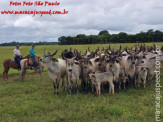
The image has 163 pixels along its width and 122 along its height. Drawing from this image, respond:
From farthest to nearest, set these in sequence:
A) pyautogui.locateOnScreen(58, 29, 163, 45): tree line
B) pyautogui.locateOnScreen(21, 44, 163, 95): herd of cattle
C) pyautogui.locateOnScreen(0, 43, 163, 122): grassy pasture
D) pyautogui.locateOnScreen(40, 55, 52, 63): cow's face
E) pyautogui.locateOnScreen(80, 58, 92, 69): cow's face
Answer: pyautogui.locateOnScreen(58, 29, 163, 45): tree line → pyautogui.locateOnScreen(80, 58, 92, 69): cow's face → pyautogui.locateOnScreen(40, 55, 52, 63): cow's face → pyautogui.locateOnScreen(21, 44, 163, 95): herd of cattle → pyautogui.locateOnScreen(0, 43, 163, 122): grassy pasture

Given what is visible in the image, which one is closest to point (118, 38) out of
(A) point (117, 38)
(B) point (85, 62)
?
(A) point (117, 38)

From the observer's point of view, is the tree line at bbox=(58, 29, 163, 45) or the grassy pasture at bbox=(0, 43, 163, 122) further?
the tree line at bbox=(58, 29, 163, 45)

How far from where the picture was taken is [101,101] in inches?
334

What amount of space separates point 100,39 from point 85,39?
25.3 feet

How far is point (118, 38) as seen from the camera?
75.1 meters

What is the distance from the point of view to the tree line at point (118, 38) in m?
64.7

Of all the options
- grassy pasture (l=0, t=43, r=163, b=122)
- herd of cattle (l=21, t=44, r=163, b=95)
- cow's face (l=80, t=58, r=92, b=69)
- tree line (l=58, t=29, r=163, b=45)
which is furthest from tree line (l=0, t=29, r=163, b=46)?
grassy pasture (l=0, t=43, r=163, b=122)

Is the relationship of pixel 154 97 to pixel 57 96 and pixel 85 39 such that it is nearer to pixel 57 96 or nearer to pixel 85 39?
pixel 57 96

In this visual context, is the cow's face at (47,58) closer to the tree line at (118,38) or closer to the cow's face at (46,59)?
the cow's face at (46,59)

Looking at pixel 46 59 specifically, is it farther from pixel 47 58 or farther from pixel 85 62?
pixel 85 62

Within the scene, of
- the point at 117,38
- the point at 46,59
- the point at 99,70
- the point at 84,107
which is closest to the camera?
the point at 84,107

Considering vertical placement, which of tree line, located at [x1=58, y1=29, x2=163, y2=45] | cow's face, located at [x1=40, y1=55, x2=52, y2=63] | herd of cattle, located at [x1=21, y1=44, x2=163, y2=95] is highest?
tree line, located at [x1=58, y1=29, x2=163, y2=45]

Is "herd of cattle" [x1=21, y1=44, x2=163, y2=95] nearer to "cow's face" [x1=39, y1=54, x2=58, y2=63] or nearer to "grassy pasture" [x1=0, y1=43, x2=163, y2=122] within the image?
"cow's face" [x1=39, y1=54, x2=58, y2=63]

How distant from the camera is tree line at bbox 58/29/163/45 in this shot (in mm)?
64688
